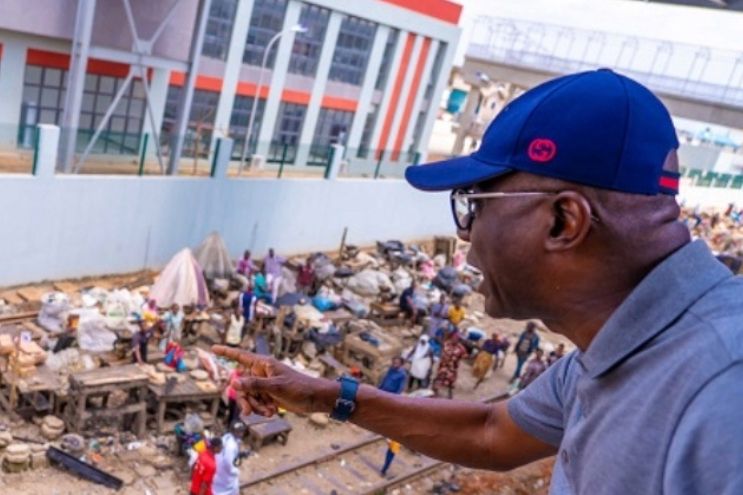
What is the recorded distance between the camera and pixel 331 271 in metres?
17.7

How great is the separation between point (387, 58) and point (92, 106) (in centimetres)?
1323

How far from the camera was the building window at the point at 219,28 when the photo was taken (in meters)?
21.6

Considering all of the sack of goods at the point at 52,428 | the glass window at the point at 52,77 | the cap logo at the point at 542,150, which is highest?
the cap logo at the point at 542,150

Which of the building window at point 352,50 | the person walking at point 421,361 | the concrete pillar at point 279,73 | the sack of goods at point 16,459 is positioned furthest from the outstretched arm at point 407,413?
the building window at point 352,50

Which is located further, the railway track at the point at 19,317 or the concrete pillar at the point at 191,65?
the concrete pillar at the point at 191,65

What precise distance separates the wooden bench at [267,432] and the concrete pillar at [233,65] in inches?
527

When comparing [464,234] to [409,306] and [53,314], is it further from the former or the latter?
[409,306]

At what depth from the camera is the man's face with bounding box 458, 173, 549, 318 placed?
1.40 meters

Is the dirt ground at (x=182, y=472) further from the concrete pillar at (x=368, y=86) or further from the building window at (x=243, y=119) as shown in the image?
the concrete pillar at (x=368, y=86)

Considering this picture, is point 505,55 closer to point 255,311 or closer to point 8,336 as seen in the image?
point 255,311

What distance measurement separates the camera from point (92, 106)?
63.4ft

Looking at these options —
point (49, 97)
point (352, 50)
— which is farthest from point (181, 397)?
point (352, 50)

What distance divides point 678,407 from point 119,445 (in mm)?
10166

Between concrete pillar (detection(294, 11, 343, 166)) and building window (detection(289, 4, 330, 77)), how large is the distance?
6.8 inches
